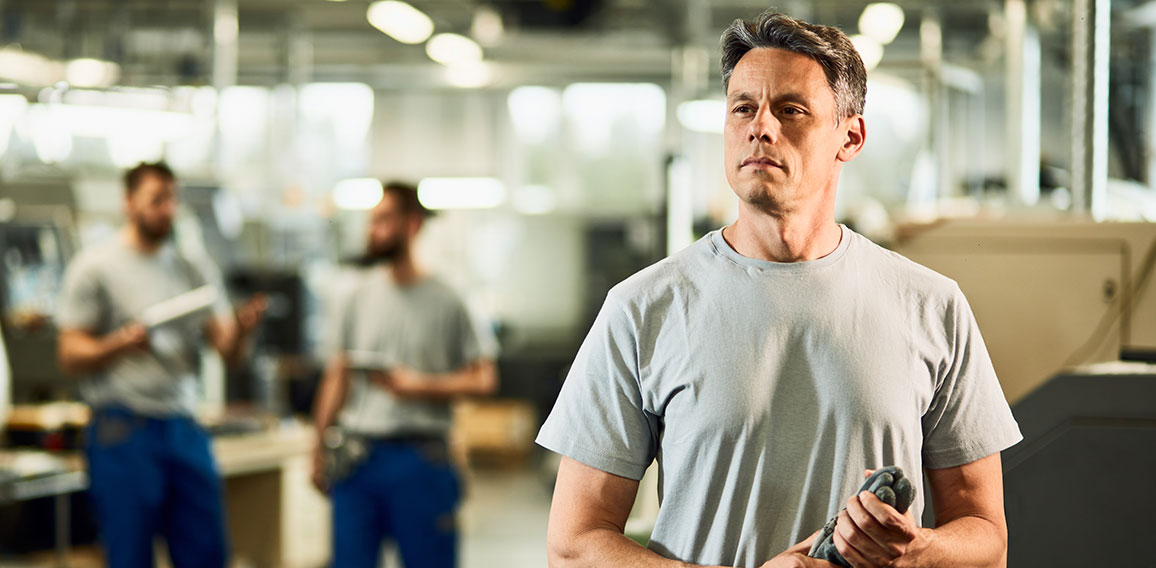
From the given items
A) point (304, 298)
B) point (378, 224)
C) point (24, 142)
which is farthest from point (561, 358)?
point (378, 224)

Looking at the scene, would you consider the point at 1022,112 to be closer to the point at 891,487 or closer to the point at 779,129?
the point at 779,129

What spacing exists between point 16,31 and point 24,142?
0.77 meters

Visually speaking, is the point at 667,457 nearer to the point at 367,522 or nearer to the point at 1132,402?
the point at 1132,402

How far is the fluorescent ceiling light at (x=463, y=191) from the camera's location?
11289 mm

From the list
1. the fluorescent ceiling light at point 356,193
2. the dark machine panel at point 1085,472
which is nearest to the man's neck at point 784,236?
the dark machine panel at point 1085,472

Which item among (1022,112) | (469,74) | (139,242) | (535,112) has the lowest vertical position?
(139,242)

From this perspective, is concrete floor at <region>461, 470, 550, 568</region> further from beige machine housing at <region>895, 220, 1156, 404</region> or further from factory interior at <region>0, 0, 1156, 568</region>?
beige machine housing at <region>895, 220, 1156, 404</region>

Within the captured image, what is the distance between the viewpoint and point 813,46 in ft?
4.57

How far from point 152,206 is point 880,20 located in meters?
5.88

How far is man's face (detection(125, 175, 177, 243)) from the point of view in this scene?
154 inches

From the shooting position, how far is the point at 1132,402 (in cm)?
168

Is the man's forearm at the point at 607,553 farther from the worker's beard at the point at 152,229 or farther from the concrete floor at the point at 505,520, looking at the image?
the concrete floor at the point at 505,520

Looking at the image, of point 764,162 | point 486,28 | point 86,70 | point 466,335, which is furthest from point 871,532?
point 86,70

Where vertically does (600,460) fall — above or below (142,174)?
below
